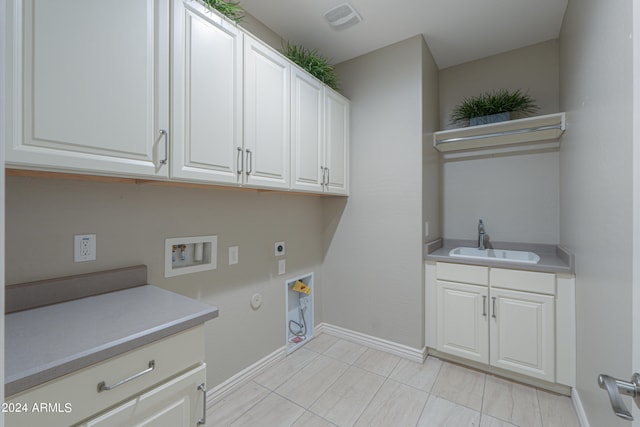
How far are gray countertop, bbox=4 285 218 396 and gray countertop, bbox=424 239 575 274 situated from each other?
1.82 meters

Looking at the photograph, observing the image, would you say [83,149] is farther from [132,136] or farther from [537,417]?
[537,417]

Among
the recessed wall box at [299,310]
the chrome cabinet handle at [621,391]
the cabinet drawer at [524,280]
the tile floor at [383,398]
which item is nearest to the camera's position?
the chrome cabinet handle at [621,391]

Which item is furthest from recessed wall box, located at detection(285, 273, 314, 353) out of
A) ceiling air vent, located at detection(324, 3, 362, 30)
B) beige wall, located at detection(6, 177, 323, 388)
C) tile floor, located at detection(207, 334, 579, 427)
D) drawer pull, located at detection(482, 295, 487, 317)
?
ceiling air vent, located at detection(324, 3, 362, 30)

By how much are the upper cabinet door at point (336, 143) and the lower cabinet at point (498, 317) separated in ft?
3.58

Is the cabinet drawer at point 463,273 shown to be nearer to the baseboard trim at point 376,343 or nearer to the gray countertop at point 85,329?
the baseboard trim at point 376,343

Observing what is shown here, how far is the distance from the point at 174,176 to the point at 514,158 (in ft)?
8.66

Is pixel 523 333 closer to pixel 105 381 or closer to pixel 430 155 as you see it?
pixel 430 155

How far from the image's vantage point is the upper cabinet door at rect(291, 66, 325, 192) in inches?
74.1

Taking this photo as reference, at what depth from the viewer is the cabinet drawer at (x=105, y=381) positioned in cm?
67

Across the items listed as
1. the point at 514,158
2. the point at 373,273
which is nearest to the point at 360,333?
the point at 373,273

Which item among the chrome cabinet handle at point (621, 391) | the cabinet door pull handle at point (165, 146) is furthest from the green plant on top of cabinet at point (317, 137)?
the chrome cabinet handle at point (621, 391)

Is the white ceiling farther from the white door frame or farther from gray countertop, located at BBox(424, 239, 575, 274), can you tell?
gray countertop, located at BBox(424, 239, 575, 274)

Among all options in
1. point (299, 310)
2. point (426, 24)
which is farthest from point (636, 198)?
point (299, 310)

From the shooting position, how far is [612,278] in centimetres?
107
